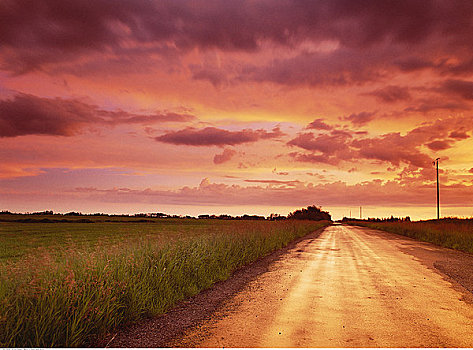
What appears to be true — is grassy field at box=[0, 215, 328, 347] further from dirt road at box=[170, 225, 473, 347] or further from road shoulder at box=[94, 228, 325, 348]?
dirt road at box=[170, 225, 473, 347]

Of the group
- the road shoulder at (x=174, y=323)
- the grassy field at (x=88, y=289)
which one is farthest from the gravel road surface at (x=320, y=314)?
the grassy field at (x=88, y=289)

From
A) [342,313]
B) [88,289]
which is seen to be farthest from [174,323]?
[342,313]

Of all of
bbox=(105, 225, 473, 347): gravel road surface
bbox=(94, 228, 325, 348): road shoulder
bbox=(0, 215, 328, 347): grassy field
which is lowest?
bbox=(94, 228, 325, 348): road shoulder

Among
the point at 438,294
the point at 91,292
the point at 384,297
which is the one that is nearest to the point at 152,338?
the point at 91,292

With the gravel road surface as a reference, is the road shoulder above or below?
below

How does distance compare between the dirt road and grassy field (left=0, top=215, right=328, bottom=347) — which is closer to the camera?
grassy field (left=0, top=215, right=328, bottom=347)

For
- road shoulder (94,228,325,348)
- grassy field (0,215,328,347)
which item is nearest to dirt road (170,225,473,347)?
road shoulder (94,228,325,348)

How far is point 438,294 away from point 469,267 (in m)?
6.95

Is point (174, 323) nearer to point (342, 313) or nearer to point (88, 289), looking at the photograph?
point (88, 289)

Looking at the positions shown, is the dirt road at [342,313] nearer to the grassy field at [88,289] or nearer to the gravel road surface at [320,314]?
the gravel road surface at [320,314]

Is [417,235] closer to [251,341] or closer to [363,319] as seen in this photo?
[363,319]

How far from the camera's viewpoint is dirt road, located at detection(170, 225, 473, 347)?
18.3 ft

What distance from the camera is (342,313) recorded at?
23.5ft

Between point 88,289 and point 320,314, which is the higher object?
point 88,289
